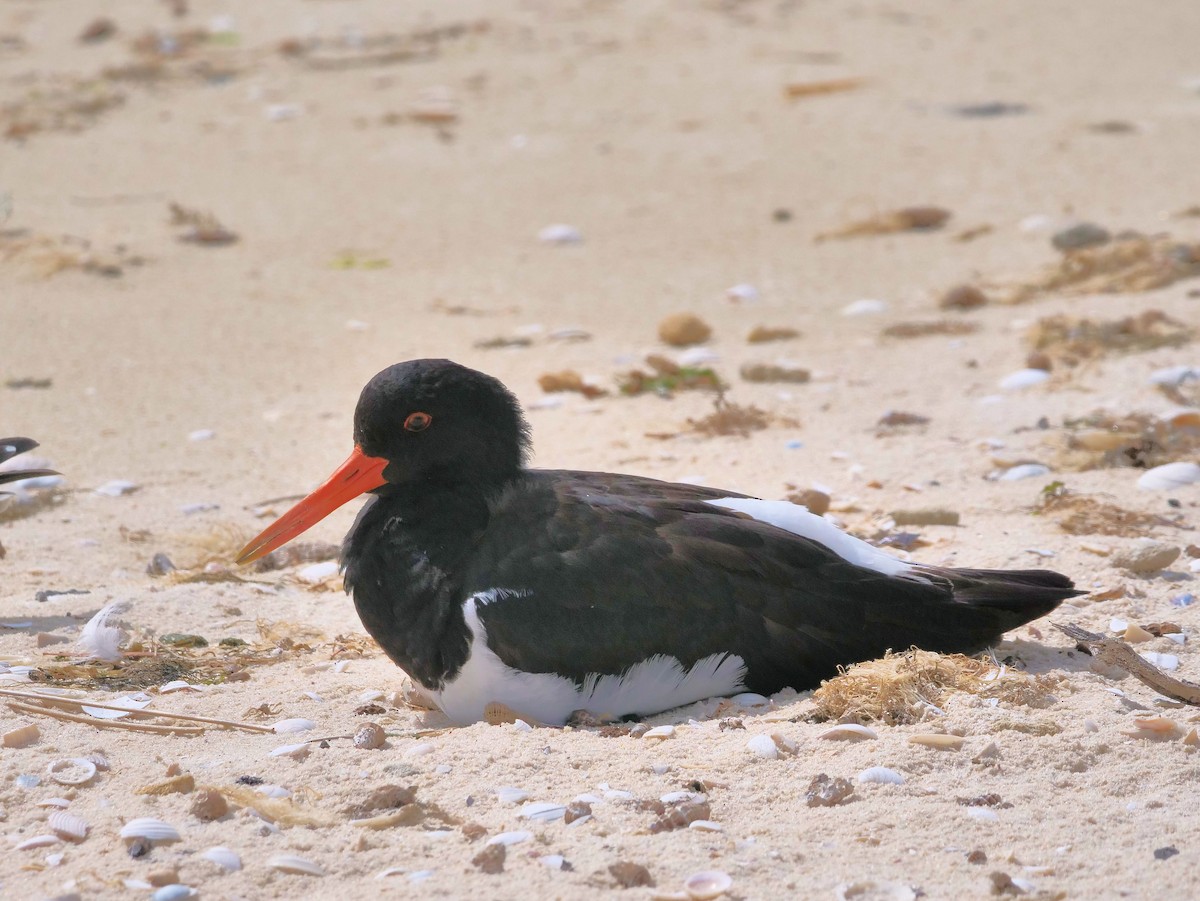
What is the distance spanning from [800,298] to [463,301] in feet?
7.08

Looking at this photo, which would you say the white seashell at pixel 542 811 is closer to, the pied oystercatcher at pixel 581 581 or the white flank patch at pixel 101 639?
the pied oystercatcher at pixel 581 581

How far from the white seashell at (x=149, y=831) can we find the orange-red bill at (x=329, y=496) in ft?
4.32

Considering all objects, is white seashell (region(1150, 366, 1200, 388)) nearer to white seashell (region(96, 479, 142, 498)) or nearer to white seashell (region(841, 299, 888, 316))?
white seashell (region(841, 299, 888, 316))

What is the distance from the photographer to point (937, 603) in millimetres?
4609

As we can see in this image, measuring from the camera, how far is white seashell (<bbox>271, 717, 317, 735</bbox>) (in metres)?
4.25

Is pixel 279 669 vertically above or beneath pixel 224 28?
beneath

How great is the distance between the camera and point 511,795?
3.76m

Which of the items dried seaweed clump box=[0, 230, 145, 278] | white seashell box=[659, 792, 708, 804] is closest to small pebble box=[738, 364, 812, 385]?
dried seaweed clump box=[0, 230, 145, 278]

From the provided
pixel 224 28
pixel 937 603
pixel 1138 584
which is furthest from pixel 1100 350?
pixel 224 28

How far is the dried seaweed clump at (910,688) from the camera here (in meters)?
4.19

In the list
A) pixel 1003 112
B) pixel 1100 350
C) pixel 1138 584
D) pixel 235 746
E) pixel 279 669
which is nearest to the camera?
pixel 235 746

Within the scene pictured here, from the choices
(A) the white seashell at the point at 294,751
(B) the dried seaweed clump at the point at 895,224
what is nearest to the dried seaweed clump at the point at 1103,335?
(B) the dried seaweed clump at the point at 895,224

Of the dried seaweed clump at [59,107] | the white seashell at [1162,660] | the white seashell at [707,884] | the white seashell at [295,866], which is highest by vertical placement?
the dried seaweed clump at [59,107]

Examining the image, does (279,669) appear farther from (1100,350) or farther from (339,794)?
(1100,350)
